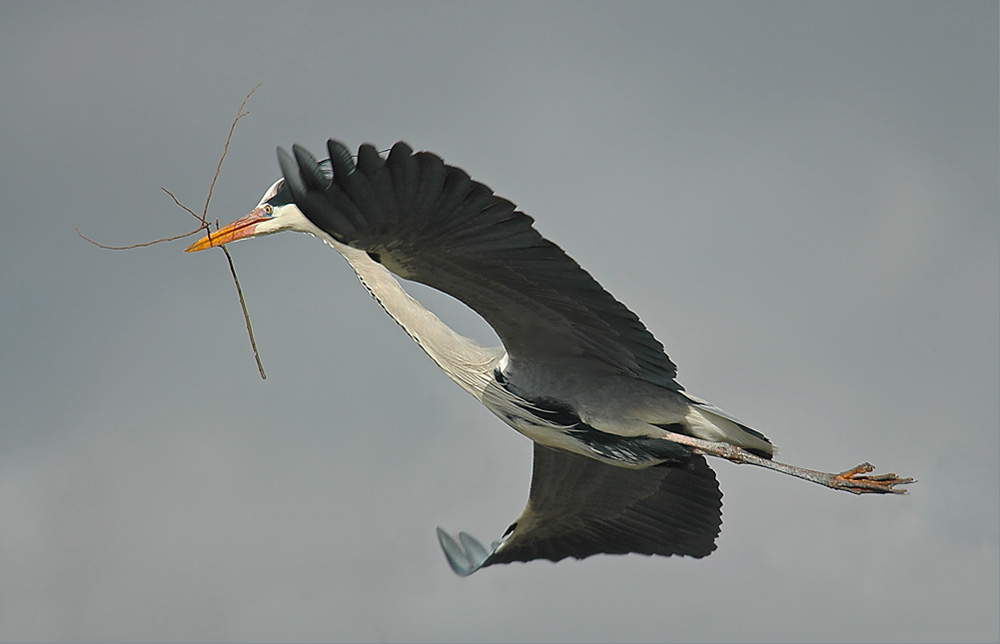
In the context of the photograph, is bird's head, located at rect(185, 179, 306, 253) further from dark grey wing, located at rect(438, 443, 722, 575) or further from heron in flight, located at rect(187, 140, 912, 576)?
dark grey wing, located at rect(438, 443, 722, 575)

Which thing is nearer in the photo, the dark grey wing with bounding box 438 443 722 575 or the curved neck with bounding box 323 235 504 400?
the curved neck with bounding box 323 235 504 400

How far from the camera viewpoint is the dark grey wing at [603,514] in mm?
8164

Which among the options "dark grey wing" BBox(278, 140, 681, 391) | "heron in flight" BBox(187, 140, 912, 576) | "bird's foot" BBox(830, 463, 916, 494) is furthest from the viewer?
"bird's foot" BBox(830, 463, 916, 494)

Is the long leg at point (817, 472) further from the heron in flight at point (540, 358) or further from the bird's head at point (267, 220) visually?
the bird's head at point (267, 220)

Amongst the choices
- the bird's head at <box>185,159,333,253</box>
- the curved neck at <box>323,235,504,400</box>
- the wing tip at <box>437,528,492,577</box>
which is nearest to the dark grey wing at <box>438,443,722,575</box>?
the wing tip at <box>437,528,492,577</box>

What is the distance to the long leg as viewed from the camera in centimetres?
709

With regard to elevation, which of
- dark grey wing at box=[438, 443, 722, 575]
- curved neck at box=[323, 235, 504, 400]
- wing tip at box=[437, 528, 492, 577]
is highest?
curved neck at box=[323, 235, 504, 400]

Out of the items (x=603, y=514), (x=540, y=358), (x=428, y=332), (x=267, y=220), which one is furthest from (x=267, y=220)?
(x=603, y=514)

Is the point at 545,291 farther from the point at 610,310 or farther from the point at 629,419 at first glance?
the point at 629,419

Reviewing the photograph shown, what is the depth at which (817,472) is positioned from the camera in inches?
284

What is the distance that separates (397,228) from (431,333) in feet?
5.34

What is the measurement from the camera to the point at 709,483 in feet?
26.6

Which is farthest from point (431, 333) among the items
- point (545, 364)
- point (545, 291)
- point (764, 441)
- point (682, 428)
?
point (764, 441)

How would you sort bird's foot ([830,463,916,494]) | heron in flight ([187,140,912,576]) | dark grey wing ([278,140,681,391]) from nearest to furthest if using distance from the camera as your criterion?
dark grey wing ([278,140,681,391]) < heron in flight ([187,140,912,576]) < bird's foot ([830,463,916,494])
